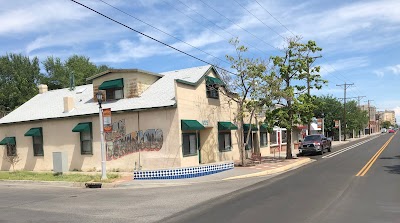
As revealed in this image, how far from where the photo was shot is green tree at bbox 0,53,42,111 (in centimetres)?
4653

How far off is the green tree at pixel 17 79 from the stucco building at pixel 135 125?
20.7 metres

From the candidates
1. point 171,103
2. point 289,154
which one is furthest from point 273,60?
point 171,103

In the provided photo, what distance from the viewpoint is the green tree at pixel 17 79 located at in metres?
46.5

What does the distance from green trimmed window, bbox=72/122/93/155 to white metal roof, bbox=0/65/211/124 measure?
2.74ft

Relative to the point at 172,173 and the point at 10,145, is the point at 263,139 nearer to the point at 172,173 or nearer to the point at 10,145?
the point at 172,173

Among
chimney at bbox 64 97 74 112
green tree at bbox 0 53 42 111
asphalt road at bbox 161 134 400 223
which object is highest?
green tree at bbox 0 53 42 111

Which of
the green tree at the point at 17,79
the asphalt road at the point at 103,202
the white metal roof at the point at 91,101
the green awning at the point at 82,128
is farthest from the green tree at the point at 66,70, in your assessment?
the asphalt road at the point at 103,202

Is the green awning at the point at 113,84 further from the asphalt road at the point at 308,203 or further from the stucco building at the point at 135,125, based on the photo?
the asphalt road at the point at 308,203

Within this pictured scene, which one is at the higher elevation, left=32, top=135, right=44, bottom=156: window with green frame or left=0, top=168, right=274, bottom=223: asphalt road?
left=32, top=135, right=44, bottom=156: window with green frame

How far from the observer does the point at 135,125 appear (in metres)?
21.2

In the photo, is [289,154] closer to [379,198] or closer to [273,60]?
[273,60]

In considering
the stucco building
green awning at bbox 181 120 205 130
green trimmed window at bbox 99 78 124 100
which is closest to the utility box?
the stucco building

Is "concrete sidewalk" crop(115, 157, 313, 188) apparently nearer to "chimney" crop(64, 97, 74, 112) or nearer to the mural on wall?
the mural on wall

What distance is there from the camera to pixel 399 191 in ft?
37.8
